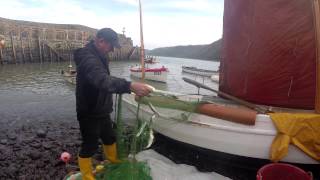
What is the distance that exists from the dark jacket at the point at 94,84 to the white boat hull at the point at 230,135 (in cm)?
224

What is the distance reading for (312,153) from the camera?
17.8 feet

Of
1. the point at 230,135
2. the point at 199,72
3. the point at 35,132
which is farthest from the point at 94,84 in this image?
the point at 199,72

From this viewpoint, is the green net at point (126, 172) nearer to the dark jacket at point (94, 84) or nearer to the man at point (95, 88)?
the man at point (95, 88)

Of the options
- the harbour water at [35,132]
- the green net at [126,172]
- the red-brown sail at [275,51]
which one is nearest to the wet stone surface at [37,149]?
the harbour water at [35,132]

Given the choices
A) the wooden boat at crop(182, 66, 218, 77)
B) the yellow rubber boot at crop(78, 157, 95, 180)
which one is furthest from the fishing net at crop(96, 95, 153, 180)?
the wooden boat at crop(182, 66, 218, 77)

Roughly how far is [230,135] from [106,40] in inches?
129

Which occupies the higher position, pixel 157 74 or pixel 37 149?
pixel 157 74

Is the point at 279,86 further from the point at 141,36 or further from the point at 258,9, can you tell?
the point at 141,36

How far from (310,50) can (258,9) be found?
1465 mm

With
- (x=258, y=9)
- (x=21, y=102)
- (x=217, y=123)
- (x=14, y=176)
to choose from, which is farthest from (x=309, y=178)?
(x=21, y=102)

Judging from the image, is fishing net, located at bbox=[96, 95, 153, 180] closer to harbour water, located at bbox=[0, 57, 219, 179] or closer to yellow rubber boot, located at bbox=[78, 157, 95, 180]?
yellow rubber boot, located at bbox=[78, 157, 95, 180]

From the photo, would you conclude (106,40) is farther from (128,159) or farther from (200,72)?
(200,72)

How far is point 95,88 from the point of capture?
434 cm

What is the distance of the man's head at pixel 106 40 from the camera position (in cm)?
424
